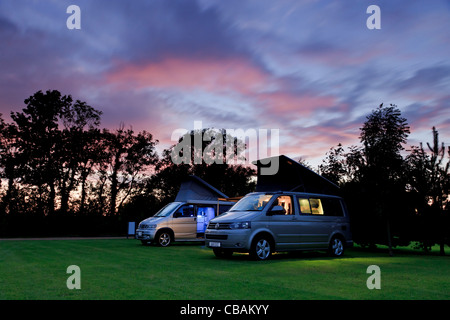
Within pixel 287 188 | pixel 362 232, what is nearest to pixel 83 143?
pixel 287 188

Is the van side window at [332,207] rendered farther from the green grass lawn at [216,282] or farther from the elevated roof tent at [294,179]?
the green grass lawn at [216,282]

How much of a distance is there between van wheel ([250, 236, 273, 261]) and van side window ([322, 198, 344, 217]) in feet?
9.42

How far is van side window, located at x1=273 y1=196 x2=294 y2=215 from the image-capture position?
12289mm

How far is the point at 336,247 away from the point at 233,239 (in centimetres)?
426

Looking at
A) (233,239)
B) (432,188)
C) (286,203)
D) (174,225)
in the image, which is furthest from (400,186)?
(174,225)

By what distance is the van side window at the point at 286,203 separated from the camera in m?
12.3

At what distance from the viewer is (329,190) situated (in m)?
16.7

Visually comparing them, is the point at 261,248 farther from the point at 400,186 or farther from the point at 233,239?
the point at 400,186

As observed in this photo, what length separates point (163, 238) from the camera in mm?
18016

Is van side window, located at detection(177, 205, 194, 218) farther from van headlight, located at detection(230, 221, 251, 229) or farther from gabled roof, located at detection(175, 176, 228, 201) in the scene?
gabled roof, located at detection(175, 176, 228, 201)

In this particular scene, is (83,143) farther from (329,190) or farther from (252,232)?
(252,232)

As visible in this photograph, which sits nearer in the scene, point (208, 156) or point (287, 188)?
point (287, 188)

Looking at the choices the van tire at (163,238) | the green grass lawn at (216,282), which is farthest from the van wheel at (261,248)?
the van tire at (163,238)
